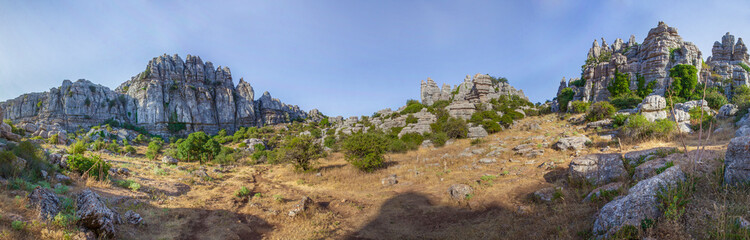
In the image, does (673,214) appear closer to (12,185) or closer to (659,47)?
(12,185)

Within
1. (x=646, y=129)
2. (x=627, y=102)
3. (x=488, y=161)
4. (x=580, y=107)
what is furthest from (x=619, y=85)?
(x=488, y=161)

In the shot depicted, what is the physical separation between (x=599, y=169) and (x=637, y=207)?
482cm

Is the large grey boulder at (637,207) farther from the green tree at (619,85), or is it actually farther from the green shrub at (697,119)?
the green tree at (619,85)

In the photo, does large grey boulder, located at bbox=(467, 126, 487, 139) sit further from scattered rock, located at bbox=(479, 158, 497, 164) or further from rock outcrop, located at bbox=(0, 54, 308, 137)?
rock outcrop, located at bbox=(0, 54, 308, 137)

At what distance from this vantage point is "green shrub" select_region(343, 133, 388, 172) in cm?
1708

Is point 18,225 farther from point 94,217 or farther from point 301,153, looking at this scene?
point 301,153

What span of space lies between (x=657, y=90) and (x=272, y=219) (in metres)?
45.0

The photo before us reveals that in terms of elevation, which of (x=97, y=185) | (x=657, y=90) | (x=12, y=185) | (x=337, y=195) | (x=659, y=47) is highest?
(x=659, y=47)

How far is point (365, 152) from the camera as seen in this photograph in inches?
707

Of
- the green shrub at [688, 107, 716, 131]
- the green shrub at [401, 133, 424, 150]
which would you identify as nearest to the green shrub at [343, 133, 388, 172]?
the green shrub at [401, 133, 424, 150]

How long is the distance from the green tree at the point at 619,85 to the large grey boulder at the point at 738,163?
41465 millimetres

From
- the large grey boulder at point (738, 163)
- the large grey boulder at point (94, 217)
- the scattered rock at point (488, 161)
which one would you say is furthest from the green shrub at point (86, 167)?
the scattered rock at point (488, 161)

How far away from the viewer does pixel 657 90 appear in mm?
30531

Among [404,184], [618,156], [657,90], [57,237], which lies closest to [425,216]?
[404,184]
